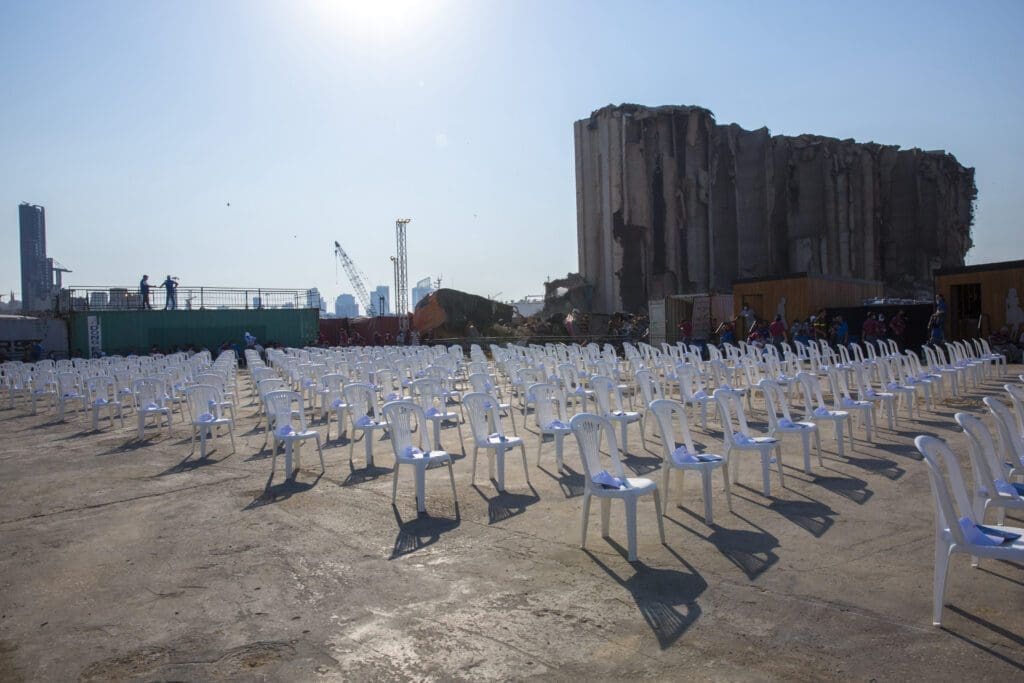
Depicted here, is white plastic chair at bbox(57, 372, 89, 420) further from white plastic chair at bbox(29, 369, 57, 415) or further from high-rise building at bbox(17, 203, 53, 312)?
high-rise building at bbox(17, 203, 53, 312)

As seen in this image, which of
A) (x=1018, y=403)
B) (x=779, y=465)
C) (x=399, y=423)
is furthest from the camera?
(x=399, y=423)

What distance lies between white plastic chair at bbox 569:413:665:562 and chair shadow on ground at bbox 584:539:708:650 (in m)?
0.25

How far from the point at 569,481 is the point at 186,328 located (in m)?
33.7

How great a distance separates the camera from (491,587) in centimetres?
477

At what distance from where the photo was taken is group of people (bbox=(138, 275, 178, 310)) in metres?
36.5

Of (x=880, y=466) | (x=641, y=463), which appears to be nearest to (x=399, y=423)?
(x=641, y=463)

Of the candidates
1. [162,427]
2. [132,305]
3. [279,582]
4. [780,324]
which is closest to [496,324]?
[132,305]

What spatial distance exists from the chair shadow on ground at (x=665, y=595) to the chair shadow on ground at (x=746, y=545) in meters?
0.36

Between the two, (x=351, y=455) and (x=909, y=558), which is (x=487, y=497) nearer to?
(x=351, y=455)

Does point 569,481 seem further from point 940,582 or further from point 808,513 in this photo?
Result: point 940,582

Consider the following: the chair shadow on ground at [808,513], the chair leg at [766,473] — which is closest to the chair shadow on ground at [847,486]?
the chair shadow on ground at [808,513]

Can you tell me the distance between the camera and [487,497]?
23.6 ft

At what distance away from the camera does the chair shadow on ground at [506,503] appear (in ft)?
21.3

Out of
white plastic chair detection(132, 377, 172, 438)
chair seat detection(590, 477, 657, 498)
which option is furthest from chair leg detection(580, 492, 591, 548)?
white plastic chair detection(132, 377, 172, 438)
